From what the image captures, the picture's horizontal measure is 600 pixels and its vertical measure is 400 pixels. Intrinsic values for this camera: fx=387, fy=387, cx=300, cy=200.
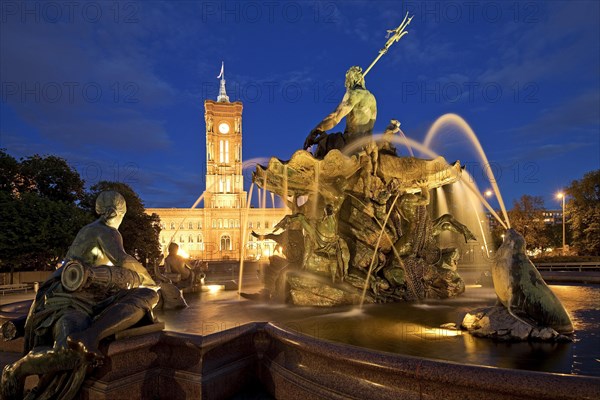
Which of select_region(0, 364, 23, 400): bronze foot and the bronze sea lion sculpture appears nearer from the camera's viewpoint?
select_region(0, 364, 23, 400): bronze foot

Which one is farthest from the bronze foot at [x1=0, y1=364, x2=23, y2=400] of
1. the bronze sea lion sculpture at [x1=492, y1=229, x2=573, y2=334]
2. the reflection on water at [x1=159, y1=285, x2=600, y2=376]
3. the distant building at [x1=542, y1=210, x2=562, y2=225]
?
the distant building at [x1=542, y1=210, x2=562, y2=225]

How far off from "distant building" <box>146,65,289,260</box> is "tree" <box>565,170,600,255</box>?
2362 inches

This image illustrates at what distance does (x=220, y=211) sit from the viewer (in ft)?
314

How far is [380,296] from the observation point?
842 centimetres

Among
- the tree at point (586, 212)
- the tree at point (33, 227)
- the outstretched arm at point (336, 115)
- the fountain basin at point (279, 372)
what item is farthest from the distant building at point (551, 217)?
the fountain basin at point (279, 372)

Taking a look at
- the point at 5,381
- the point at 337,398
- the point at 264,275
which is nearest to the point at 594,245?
the point at 264,275

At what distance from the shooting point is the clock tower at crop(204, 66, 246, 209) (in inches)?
4053

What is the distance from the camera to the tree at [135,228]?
109ft

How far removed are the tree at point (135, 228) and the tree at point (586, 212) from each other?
36.9 meters

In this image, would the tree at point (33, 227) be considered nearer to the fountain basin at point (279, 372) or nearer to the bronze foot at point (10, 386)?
the bronze foot at point (10, 386)

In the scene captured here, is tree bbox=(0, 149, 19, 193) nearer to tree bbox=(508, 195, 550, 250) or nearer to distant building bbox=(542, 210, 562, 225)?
tree bbox=(508, 195, 550, 250)

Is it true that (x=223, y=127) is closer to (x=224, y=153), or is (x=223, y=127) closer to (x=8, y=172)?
(x=224, y=153)

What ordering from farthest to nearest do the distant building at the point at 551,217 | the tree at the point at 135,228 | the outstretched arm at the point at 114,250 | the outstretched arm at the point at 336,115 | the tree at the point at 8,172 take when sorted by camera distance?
1. the distant building at the point at 551,217
2. the tree at the point at 135,228
3. the tree at the point at 8,172
4. the outstretched arm at the point at 336,115
5. the outstretched arm at the point at 114,250

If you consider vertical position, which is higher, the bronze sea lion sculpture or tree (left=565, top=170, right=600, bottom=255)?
tree (left=565, top=170, right=600, bottom=255)
